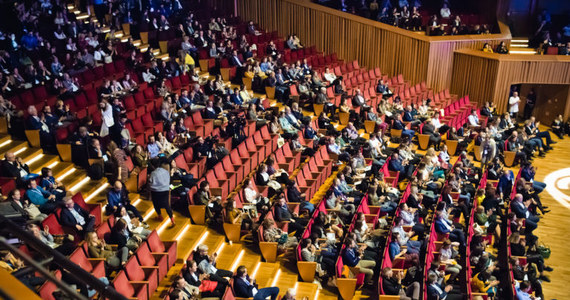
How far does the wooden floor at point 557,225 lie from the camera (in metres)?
5.90

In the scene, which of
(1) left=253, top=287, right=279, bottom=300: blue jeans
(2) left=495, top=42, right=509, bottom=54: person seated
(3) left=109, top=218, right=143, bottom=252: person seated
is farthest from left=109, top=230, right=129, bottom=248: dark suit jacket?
(2) left=495, top=42, right=509, bottom=54: person seated

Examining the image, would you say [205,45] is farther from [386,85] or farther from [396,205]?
[396,205]

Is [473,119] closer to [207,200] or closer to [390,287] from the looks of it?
[390,287]

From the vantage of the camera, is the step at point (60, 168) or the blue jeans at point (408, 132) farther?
the blue jeans at point (408, 132)

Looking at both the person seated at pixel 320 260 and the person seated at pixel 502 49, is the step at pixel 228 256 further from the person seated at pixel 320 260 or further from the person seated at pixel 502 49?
the person seated at pixel 502 49

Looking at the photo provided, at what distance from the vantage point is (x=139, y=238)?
4.86m

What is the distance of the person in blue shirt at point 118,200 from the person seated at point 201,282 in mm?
959

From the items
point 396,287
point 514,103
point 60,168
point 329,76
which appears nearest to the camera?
point 396,287

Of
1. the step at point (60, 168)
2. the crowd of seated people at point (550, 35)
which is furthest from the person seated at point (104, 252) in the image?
the crowd of seated people at point (550, 35)

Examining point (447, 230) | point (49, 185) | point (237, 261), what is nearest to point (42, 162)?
point (49, 185)

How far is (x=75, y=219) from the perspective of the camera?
15.8ft

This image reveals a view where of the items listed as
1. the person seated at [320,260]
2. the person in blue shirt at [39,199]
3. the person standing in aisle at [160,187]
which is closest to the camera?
the person in blue shirt at [39,199]

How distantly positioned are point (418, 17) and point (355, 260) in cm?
736

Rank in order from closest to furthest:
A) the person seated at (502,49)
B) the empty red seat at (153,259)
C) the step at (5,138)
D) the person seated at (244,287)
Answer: the person seated at (244,287) < the empty red seat at (153,259) < the step at (5,138) < the person seated at (502,49)
